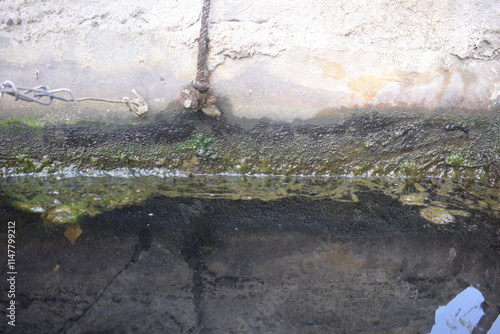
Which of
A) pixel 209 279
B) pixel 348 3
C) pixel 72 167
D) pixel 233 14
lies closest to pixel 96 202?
pixel 72 167

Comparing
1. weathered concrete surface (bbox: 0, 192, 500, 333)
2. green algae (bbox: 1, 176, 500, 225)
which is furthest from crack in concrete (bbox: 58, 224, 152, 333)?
green algae (bbox: 1, 176, 500, 225)

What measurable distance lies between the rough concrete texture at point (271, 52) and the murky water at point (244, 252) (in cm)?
49

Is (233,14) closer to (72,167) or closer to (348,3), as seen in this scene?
(348,3)

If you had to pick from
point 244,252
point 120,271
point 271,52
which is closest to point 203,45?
point 271,52

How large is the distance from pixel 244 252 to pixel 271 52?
1.17 meters

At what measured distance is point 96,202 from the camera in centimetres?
214

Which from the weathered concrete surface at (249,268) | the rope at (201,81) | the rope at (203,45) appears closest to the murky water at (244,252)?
the weathered concrete surface at (249,268)

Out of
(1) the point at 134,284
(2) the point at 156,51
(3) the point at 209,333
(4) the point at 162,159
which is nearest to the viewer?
(3) the point at 209,333

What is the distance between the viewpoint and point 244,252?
1.81 meters

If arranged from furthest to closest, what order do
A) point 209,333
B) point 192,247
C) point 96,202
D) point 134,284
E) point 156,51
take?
point 156,51 → point 96,202 → point 192,247 → point 134,284 → point 209,333

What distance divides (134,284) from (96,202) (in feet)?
2.43

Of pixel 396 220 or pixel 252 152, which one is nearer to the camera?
pixel 396 220

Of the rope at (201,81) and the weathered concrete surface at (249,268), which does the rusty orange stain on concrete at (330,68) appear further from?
the weathered concrete surface at (249,268)

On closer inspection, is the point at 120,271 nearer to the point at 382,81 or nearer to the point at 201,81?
the point at 201,81
